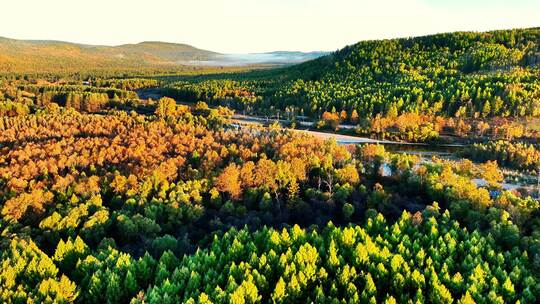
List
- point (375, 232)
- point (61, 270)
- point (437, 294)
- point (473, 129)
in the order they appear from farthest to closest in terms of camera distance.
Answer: point (473, 129) < point (375, 232) < point (61, 270) < point (437, 294)

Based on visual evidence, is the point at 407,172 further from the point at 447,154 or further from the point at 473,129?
the point at 473,129

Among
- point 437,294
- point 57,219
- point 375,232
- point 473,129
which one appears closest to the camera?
point 437,294

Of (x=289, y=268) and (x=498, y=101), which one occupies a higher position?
(x=498, y=101)

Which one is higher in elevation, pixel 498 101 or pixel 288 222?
pixel 498 101

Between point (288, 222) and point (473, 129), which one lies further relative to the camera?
point (473, 129)

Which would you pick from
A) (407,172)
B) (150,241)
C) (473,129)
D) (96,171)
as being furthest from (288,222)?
(473,129)

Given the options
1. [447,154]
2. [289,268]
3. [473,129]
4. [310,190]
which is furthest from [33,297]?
[473,129]

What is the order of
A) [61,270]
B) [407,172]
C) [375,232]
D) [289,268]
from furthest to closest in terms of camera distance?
[407,172]
[375,232]
[61,270]
[289,268]

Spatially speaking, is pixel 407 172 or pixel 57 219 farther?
pixel 407 172

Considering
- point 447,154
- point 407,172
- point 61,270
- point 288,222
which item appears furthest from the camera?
point 447,154

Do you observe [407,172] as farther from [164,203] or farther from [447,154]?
[447,154]
